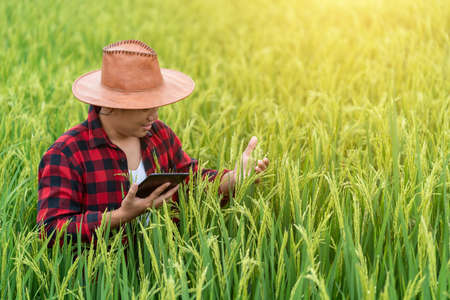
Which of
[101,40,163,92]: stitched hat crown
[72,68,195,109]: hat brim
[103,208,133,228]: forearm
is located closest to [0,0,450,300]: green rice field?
[103,208,133,228]: forearm

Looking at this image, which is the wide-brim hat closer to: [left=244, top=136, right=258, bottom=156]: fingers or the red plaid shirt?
the red plaid shirt

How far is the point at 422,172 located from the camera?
1.81 m

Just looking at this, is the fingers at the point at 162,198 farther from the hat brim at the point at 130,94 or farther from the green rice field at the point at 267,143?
the hat brim at the point at 130,94

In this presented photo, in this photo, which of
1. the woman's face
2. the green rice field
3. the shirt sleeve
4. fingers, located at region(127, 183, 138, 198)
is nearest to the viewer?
the green rice field

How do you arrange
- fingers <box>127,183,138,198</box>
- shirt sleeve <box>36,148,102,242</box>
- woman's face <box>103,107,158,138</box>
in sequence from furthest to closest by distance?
1. woman's face <box>103,107,158,138</box>
2. shirt sleeve <box>36,148,102,242</box>
3. fingers <box>127,183,138,198</box>

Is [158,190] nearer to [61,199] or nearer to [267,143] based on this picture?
[61,199]

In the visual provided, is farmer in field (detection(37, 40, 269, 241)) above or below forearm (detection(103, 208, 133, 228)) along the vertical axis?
above

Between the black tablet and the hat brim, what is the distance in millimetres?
235

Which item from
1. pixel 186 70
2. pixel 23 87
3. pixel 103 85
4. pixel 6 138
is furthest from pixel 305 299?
pixel 186 70

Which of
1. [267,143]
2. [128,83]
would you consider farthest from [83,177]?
[267,143]

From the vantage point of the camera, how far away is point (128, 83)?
179 centimetres

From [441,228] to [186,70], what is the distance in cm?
275

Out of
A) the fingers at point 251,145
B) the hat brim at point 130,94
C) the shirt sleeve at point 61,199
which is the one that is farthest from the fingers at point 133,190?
the fingers at point 251,145

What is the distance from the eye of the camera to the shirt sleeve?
5.49 feet
